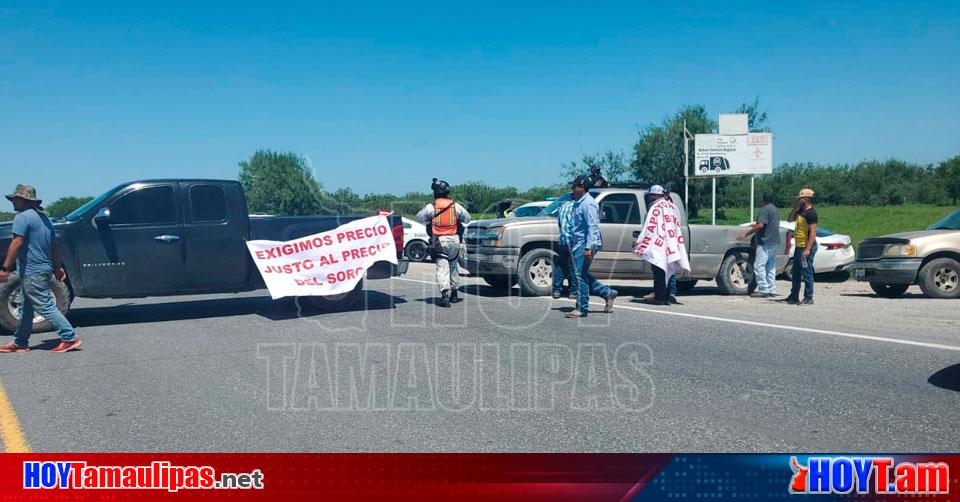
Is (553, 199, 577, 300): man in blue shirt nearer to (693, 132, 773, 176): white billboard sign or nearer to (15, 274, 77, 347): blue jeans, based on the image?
(15, 274, 77, 347): blue jeans

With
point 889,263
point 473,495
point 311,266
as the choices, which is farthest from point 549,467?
point 889,263

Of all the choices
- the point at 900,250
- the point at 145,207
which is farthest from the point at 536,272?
the point at 900,250

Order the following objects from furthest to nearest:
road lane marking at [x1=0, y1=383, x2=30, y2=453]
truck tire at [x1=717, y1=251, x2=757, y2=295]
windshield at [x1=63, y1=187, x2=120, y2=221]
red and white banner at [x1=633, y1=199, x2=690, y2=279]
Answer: truck tire at [x1=717, y1=251, x2=757, y2=295]
red and white banner at [x1=633, y1=199, x2=690, y2=279]
windshield at [x1=63, y1=187, x2=120, y2=221]
road lane marking at [x1=0, y1=383, x2=30, y2=453]

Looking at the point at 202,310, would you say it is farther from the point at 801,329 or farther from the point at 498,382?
the point at 801,329

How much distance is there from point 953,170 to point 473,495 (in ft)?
254

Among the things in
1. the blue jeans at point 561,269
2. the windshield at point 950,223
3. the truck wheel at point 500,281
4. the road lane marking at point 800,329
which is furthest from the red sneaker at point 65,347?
the windshield at point 950,223

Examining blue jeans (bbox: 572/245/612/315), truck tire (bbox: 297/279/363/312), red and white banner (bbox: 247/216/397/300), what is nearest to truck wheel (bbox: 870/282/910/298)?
blue jeans (bbox: 572/245/612/315)

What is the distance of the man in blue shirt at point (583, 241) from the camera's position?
9.88m

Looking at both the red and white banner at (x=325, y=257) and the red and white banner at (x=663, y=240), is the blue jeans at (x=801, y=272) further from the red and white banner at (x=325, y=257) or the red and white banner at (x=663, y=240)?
the red and white banner at (x=325, y=257)

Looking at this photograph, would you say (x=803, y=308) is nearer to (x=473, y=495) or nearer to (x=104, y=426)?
(x=473, y=495)

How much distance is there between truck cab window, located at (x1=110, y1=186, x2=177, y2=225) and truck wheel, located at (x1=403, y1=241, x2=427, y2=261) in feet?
44.7

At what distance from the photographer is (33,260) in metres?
8.03

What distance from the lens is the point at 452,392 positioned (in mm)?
6195

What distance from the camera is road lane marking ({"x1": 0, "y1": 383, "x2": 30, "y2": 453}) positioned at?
16.0ft
